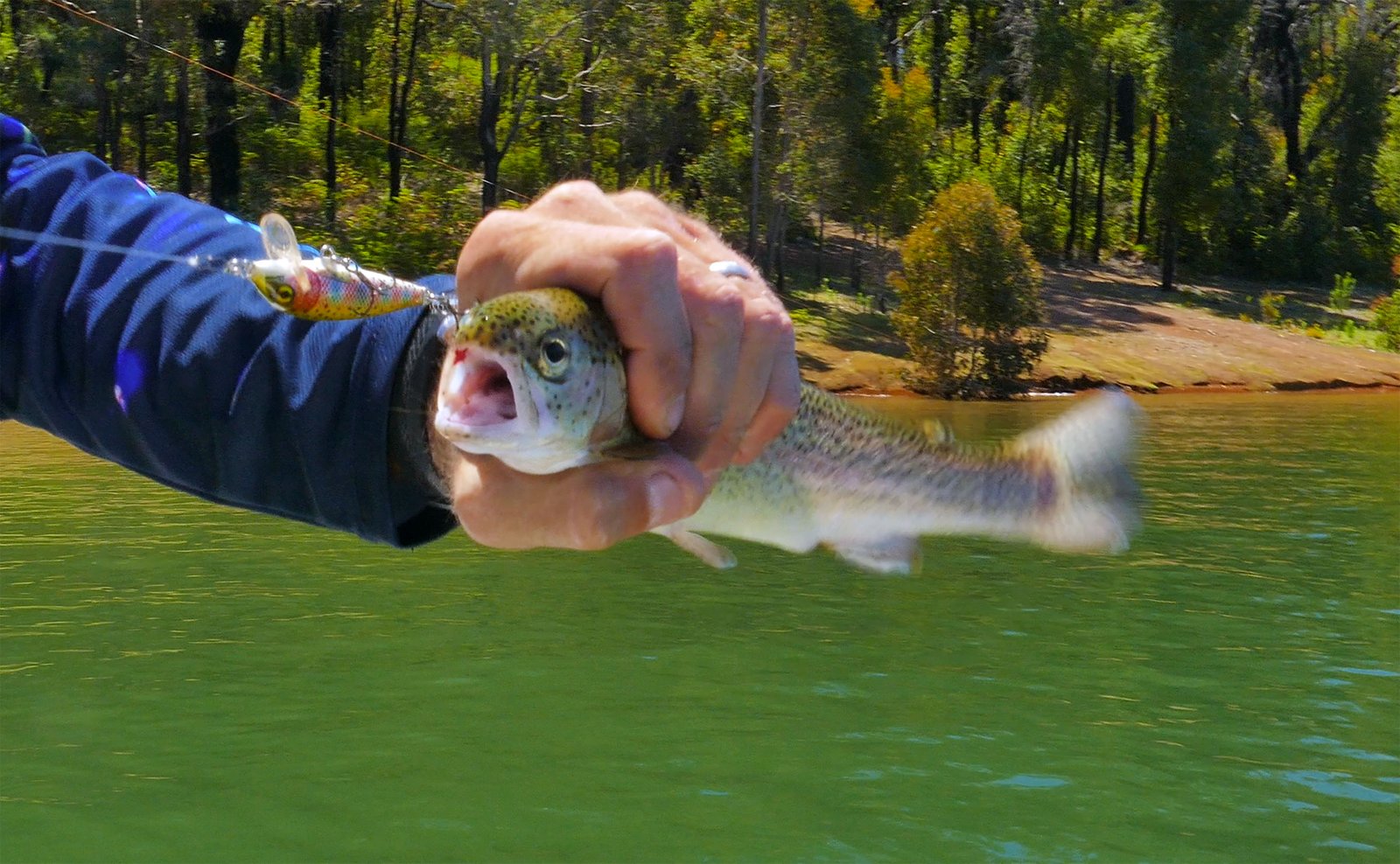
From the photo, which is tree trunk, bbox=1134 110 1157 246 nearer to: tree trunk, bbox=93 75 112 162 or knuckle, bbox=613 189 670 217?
tree trunk, bbox=93 75 112 162

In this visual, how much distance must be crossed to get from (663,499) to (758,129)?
38.8m

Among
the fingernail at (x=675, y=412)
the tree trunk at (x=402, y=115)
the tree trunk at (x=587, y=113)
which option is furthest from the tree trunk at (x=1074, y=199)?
the fingernail at (x=675, y=412)

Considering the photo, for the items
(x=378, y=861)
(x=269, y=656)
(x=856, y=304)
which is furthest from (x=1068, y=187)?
(x=378, y=861)

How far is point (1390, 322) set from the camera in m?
45.8

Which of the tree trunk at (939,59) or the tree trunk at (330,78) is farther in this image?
the tree trunk at (939,59)

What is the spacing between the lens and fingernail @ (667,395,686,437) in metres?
2.19

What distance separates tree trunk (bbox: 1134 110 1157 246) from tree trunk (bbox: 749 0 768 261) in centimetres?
1733

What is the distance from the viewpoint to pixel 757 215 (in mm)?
41625

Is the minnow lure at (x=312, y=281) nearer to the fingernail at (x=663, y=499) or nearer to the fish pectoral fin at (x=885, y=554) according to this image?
the fingernail at (x=663, y=499)

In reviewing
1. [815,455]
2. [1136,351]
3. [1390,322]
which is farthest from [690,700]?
[1390,322]

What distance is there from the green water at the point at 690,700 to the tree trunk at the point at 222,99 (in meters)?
20.1

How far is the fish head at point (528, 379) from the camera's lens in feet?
6.63

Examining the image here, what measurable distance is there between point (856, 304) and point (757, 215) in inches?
161

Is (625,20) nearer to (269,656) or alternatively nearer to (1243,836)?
(269,656)
